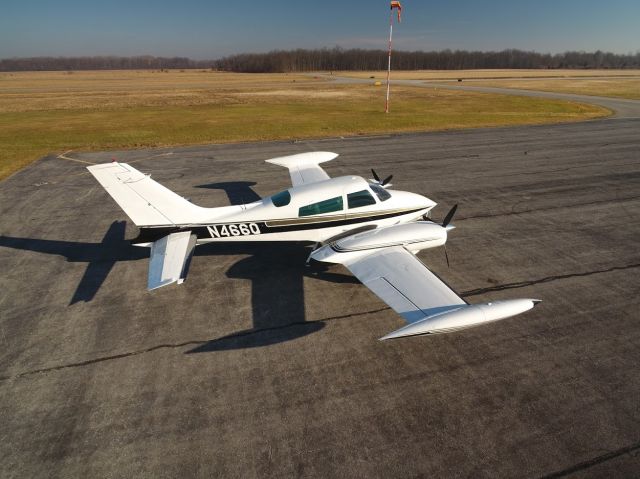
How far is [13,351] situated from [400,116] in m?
47.6

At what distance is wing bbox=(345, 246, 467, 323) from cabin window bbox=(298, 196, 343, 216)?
220 centimetres

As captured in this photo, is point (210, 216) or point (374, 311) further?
point (210, 216)

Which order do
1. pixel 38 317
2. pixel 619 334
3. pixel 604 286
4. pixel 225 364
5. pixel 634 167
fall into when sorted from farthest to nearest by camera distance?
pixel 634 167, pixel 604 286, pixel 38 317, pixel 619 334, pixel 225 364

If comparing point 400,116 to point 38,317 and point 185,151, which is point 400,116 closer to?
point 185,151

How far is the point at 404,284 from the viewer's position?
31.5 ft

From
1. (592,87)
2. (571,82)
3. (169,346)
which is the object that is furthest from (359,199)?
(571,82)

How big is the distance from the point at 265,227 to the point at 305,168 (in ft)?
24.4

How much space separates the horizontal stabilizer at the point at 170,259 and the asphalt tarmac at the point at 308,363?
1.75 m

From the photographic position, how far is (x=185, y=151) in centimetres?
3216

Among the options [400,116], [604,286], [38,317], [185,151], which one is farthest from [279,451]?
[400,116]

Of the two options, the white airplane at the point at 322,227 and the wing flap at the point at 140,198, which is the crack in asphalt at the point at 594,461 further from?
the wing flap at the point at 140,198

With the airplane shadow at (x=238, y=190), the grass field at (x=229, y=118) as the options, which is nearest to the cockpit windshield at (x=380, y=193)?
the airplane shadow at (x=238, y=190)

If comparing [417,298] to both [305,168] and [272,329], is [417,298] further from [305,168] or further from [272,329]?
[305,168]

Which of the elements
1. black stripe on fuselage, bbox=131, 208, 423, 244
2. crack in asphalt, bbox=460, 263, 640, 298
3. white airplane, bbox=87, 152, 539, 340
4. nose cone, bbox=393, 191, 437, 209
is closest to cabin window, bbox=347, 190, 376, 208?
white airplane, bbox=87, 152, 539, 340
